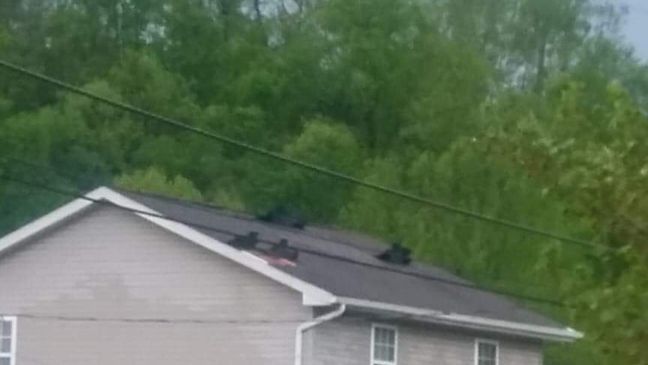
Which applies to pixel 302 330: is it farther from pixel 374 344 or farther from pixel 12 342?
pixel 12 342

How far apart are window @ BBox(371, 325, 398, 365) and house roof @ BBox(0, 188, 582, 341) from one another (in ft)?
1.74

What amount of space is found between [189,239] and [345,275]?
2324mm

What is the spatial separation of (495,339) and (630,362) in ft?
47.6

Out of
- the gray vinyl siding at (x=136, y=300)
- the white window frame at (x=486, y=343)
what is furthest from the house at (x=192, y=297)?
the white window frame at (x=486, y=343)

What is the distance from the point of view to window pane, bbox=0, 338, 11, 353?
29.3 m

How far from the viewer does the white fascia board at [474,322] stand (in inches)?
1079

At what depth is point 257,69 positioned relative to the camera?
210 feet

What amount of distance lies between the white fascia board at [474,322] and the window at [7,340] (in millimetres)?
5462

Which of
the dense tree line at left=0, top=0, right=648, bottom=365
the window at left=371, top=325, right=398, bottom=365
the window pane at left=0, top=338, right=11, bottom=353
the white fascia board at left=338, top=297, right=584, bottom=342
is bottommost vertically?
the window pane at left=0, top=338, right=11, bottom=353

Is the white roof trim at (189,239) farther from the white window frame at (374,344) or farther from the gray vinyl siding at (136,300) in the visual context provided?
the white window frame at (374,344)

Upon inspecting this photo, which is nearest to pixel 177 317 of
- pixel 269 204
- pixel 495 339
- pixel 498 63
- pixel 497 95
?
pixel 495 339

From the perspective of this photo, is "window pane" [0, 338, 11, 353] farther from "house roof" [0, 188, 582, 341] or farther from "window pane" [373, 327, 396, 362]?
"window pane" [373, 327, 396, 362]

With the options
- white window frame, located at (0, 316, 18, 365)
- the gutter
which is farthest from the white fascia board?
white window frame, located at (0, 316, 18, 365)

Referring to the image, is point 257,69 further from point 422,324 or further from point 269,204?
point 422,324
